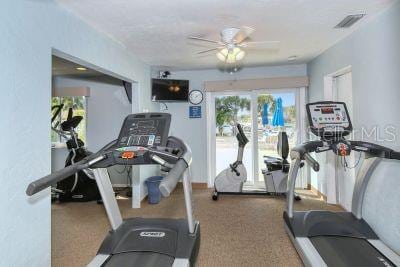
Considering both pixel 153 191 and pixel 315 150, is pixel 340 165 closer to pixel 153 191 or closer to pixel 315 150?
pixel 315 150

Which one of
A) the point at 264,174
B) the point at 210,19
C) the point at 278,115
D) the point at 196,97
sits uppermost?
the point at 210,19

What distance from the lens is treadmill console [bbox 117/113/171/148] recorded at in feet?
5.93

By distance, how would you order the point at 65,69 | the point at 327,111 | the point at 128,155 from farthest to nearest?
the point at 65,69, the point at 327,111, the point at 128,155

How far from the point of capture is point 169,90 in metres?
4.59

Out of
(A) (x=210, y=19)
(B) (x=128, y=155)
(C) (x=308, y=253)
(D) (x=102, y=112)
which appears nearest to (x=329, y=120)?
(C) (x=308, y=253)

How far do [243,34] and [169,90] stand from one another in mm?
2068

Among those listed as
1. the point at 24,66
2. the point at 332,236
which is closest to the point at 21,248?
the point at 24,66

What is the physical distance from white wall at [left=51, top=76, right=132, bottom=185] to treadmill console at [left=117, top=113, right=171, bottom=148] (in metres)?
3.04

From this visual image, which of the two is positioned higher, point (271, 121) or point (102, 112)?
point (102, 112)

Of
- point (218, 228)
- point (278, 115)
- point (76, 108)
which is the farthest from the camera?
point (76, 108)

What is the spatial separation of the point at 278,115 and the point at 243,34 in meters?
2.25

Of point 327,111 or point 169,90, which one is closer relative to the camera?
point 327,111

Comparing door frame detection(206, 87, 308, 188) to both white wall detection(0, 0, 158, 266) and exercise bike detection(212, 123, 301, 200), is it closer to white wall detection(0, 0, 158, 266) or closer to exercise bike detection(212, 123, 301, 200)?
exercise bike detection(212, 123, 301, 200)

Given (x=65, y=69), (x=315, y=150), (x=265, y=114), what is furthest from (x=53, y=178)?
(x=265, y=114)
